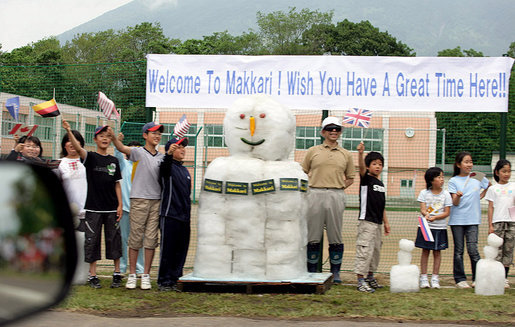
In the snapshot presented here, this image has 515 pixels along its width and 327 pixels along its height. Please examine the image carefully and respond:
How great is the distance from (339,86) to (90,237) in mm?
3748

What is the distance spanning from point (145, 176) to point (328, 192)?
6.83ft

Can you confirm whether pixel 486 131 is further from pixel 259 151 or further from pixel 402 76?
pixel 259 151

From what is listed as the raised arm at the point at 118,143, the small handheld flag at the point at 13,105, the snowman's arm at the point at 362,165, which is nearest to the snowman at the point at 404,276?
the snowman's arm at the point at 362,165

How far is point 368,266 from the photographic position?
6438 millimetres

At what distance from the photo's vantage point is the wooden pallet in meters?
5.99

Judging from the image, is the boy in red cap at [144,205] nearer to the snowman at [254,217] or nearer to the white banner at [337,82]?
the snowman at [254,217]

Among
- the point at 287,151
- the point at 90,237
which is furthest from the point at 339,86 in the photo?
the point at 90,237

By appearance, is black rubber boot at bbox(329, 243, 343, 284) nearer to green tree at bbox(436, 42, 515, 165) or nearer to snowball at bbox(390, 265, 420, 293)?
snowball at bbox(390, 265, 420, 293)

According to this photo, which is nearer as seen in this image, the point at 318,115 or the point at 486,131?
the point at 318,115

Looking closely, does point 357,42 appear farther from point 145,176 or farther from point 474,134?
point 145,176

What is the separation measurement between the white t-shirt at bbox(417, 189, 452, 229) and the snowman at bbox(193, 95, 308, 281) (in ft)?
5.04

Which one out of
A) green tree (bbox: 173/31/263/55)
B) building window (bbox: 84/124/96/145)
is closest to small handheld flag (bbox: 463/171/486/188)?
building window (bbox: 84/124/96/145)

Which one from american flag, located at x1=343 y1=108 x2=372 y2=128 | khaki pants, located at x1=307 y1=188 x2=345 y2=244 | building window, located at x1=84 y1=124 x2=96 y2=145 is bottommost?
khaki pants, located at x1=307 y1=188 x2=345 y2=244

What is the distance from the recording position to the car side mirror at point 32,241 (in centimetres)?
129
